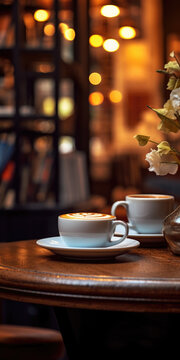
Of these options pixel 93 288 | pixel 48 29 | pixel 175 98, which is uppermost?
pixel 48 29

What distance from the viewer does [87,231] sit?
1268mm

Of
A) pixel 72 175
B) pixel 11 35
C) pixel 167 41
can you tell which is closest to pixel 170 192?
pixel 72 175

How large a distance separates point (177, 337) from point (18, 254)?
14.5 inches

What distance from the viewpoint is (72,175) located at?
369 centimetres

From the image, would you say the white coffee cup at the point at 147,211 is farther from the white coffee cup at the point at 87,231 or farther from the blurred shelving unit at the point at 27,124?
the blurred shelving unit at the point at 27,124

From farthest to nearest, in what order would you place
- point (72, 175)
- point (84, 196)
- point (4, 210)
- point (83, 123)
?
1. point (83, 123)
2. point (84, 196)
3. point (72, 175)
4. point (4, 210)

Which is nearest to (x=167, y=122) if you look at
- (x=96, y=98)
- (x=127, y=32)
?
(x=127, y=32)

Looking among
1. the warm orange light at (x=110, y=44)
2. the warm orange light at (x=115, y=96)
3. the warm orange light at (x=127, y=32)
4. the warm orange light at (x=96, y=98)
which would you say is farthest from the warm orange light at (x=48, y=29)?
the warm orange light at (x=115, y=96)

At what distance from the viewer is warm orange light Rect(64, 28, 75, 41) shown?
13.6ft

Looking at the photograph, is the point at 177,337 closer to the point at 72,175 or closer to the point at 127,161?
the point at 72,175

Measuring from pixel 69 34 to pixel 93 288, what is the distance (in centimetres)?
342

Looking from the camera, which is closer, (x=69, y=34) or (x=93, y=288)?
(x=93, y=288)

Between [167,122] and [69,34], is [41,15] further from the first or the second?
[167,122]

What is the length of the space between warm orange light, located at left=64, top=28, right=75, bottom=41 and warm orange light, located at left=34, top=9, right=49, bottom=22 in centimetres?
39
